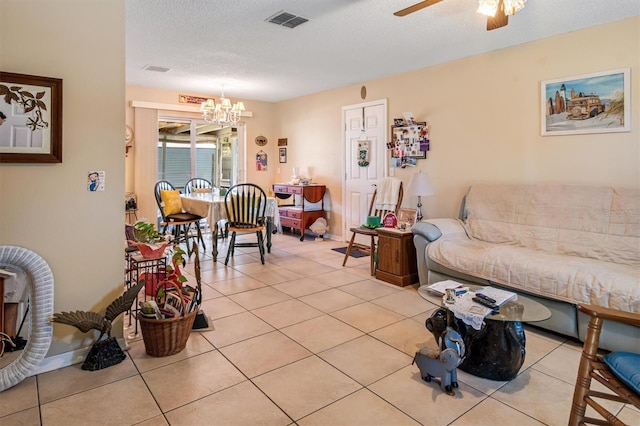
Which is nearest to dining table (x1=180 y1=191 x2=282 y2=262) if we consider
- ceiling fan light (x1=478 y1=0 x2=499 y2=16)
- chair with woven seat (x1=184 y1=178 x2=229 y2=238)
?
chair with woven seat (x1=184 y1=178 x2=229 y2=238)

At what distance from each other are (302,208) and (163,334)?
4159 millimetres

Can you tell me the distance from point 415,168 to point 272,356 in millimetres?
3313

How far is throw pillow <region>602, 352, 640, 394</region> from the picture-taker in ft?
4.44

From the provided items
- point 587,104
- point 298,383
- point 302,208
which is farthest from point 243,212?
→ point 587,104

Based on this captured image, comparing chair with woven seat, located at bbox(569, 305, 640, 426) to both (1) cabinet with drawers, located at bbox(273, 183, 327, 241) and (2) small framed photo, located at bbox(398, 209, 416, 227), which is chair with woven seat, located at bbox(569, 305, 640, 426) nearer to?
(2) small framed photo, located at bbox(398, 209, 416, 227)

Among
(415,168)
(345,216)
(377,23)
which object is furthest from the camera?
(345,216)

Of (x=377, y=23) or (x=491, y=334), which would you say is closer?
(x=491, y=334)

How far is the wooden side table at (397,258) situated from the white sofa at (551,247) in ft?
0.68

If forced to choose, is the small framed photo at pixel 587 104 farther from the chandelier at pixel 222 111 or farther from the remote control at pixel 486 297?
the chandelier at pixel 222 111

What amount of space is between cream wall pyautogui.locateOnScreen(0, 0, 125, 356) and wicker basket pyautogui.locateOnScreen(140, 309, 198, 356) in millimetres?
226

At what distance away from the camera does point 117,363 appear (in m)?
2.25

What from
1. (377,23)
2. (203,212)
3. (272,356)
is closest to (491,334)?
(272,356)

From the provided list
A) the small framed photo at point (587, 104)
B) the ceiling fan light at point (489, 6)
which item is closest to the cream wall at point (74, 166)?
the ceiling fan light at point (489, 6)

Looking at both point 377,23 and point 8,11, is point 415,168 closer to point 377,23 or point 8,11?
point 377,23
